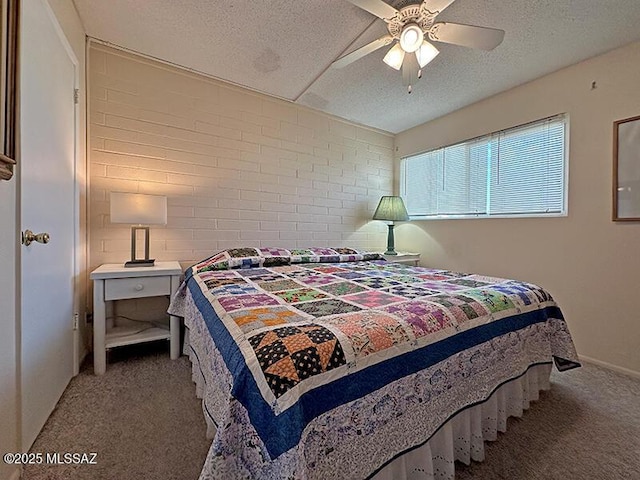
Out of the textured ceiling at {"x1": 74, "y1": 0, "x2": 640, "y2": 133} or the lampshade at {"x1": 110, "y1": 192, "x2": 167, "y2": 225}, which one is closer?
the textured ceiling at {"x1": 74, "y1": 0, "x2": 640, "y2": 133}

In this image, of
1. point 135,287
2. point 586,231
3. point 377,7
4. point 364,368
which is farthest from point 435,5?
point 135,287

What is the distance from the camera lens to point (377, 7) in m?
1.49

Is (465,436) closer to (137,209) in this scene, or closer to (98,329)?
(98,329)

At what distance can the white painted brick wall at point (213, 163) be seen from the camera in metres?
2.28

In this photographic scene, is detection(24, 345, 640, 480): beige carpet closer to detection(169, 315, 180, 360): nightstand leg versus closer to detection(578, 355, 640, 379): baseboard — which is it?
detection(578, 355, 640, 379): baseboard

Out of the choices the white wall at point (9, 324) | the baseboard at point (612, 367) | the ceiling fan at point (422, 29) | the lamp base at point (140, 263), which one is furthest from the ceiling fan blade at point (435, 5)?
the baseboard at point (612, 367)

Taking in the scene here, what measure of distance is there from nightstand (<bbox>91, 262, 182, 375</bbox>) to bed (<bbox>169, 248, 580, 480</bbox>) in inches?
16.5

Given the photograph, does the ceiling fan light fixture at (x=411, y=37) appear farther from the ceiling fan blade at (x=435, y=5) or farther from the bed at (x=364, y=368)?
the bed at (x=364, y=368)

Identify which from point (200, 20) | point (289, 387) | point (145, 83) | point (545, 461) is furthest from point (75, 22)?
Answer: point (545, 461)

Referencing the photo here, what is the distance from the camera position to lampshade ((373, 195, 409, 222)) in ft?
11.3

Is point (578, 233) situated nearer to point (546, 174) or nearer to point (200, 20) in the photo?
point (546, 174)

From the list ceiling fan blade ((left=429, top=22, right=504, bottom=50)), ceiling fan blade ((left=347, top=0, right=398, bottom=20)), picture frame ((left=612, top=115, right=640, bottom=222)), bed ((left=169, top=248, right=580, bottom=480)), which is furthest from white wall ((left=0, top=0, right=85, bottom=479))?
picture frame ((left=612, top=115, right=640, bottom=222))

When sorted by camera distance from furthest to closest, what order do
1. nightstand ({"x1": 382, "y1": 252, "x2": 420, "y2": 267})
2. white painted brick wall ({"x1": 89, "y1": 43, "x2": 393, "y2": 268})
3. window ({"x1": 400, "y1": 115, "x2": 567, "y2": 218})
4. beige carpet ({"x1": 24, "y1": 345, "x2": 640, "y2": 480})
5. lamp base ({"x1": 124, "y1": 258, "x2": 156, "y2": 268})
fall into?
1. nightstand ({"x1": 382, "y1": 252, "x2": 420, "y2": 267})
2. window ({"x1": 400, "y1": 115, "x2": 567, "y2": 218})
3. white painted brick wall ({"x1": 89, "y1": 43, "x2": 393, "y2": 268})
4. lamp base ({"x1": 124, "y1": 258, "x2": 156, "y2": 268})
5. beige carpet ({"x1": 24, "y1": 345, "x2": 640, "y2": 480})

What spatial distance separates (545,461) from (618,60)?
2661mm
